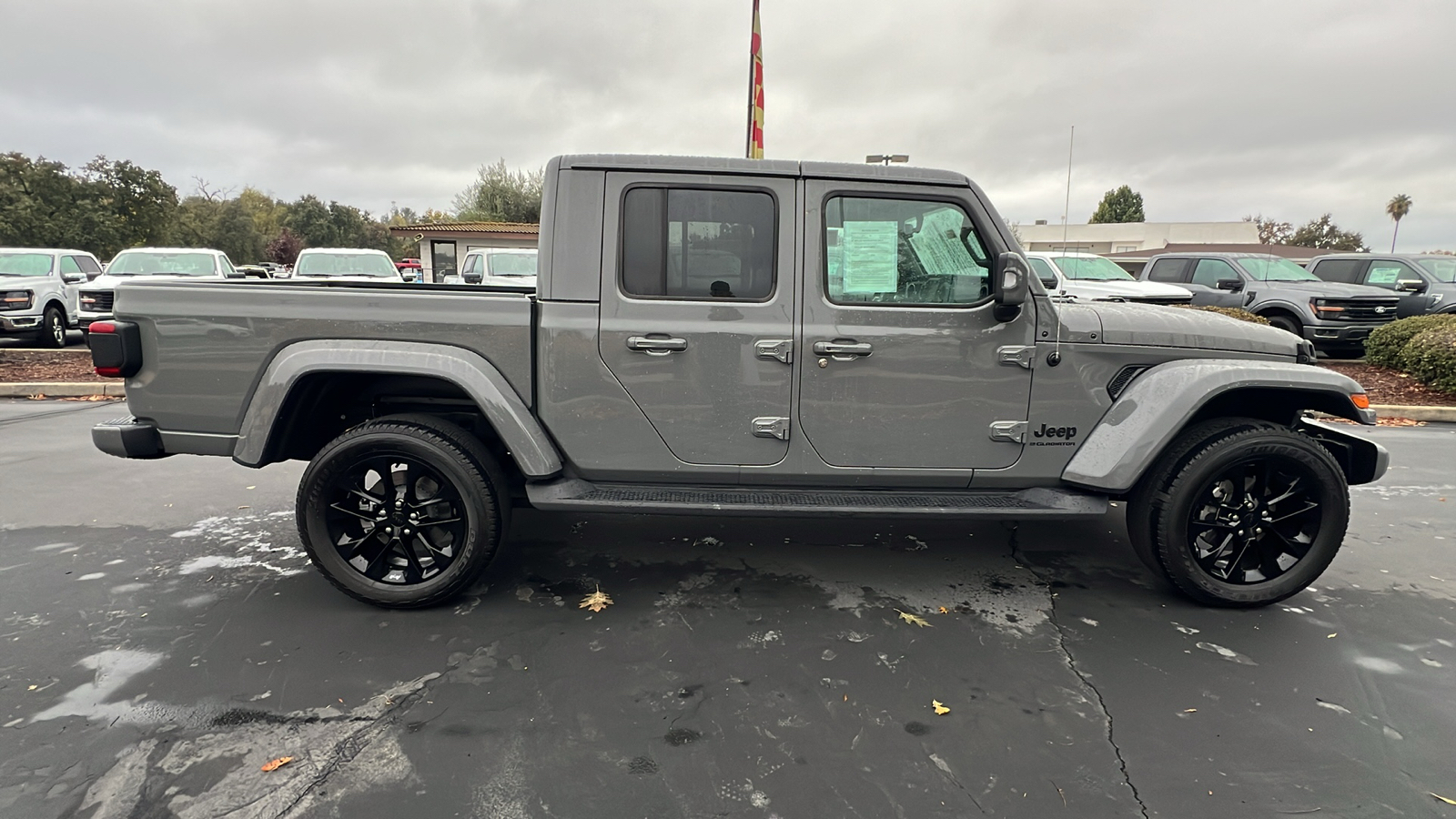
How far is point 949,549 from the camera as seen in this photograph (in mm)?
4125

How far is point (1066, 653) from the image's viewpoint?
300 cm

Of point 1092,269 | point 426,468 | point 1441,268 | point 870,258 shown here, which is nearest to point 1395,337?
point 1092,269

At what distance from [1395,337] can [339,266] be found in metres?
17.6

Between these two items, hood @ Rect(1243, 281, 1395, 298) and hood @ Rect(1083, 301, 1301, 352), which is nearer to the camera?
hood @ Rect(1083, 301, 1301, 352)

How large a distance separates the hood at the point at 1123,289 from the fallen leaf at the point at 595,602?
9413mm

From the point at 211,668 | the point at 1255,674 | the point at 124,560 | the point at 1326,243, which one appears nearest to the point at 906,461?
the point at 1255,674

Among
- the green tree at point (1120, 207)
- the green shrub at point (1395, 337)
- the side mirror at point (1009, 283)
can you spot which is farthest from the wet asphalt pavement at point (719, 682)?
the green tree at point (1120, 207)

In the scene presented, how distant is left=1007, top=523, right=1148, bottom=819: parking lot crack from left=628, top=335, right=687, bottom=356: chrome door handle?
206cm

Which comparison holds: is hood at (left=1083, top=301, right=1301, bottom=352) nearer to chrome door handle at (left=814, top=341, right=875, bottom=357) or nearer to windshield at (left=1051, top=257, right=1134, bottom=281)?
chrome door handle at (left=814, top=341, right=875, bottom=357)

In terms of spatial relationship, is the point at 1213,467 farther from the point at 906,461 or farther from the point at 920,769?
the point at 920,769

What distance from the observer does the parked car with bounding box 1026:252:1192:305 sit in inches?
425

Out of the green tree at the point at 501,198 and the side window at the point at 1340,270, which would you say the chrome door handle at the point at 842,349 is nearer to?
the side window at the point at 1340,270

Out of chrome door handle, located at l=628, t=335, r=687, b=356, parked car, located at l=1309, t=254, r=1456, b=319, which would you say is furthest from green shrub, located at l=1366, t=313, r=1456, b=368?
chrome door handle, located at l=628, t=335, r=687, b=356

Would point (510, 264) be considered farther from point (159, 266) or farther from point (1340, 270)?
point (1340, 270)
